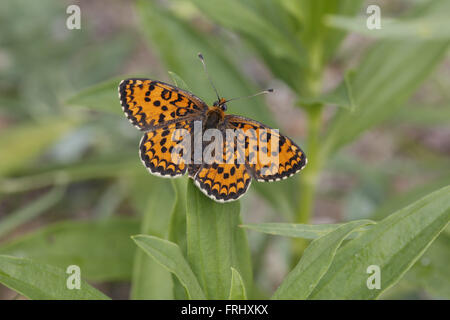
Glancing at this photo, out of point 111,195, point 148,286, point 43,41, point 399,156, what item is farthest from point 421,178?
point 43,41

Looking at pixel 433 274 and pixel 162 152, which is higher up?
pixel 162 152

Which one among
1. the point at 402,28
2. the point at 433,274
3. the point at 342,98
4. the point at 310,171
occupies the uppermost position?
the point at 402,28

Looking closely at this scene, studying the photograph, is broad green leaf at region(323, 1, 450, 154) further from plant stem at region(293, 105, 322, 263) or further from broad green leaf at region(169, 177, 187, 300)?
broad green leaf at region(169, 177, 187, 300)

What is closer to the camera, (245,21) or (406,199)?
(245,21)

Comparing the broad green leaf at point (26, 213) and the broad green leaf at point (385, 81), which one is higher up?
the broad green leaf at point (385, 81)

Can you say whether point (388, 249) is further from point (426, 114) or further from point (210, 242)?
point (426, 114)

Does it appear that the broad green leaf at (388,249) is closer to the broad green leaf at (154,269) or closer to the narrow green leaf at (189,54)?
the broad green leaf at (154,269)

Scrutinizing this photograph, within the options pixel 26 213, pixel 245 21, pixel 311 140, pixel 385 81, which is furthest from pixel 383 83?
pixel 26 213

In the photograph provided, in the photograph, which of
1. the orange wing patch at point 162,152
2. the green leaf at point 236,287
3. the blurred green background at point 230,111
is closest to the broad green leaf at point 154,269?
the blurred green background at point 230,111
